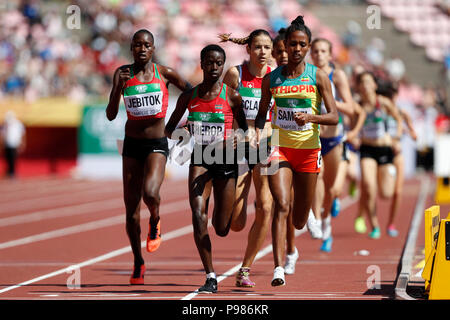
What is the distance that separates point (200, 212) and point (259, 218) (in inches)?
33.1

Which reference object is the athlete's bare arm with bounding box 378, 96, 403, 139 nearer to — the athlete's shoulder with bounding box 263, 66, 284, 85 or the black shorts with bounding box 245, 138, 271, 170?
the black shorts with bounding box 245, 138, 271, 170

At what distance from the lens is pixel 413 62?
117 ft

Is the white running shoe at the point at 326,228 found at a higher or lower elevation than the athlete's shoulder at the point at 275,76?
lower

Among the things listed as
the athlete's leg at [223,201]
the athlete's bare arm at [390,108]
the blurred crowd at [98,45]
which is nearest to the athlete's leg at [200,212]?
the athlete's leg at [223,201]

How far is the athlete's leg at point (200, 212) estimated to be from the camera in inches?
332

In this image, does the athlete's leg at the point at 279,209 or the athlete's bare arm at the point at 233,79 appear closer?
the athlete's leg at the point at 279,209

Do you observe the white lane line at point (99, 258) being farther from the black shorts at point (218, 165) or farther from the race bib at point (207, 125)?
the race bib at point (207, 125)

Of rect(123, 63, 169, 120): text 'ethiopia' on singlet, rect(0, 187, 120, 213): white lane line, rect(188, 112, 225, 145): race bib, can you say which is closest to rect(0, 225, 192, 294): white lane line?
rect(123, 63, 169, 120): text 'ethiopia' on singlet

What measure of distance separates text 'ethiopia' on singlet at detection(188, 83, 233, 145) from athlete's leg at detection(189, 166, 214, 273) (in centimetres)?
29

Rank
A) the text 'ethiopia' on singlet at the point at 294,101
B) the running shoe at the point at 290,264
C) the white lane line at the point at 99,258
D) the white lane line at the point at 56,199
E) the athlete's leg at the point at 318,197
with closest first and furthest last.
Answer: the text 'ethiopia' on singlet at the point at 294,101, the white lane line at the point at 99,258, the running shoe at the point at 290,264, the athlete's leg at the point at 318,197, the white lane line at the point at 56,199

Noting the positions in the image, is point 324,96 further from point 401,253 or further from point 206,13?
point 206,13

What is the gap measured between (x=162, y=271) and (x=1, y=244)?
4.08 meters

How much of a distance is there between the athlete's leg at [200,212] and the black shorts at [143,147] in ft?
2.22
